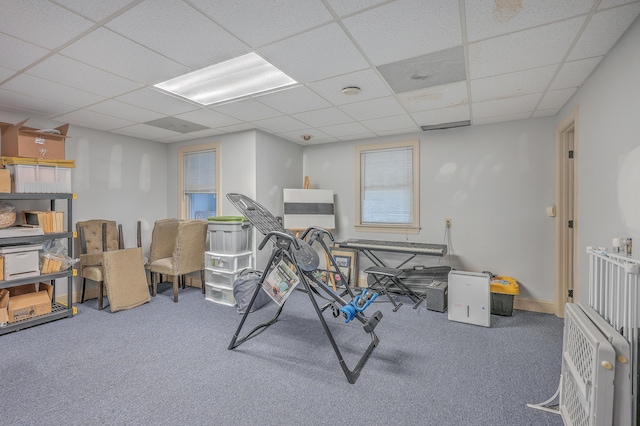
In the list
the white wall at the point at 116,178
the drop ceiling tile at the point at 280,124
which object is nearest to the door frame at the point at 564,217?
the drop ceiling tile at the point at 280,124

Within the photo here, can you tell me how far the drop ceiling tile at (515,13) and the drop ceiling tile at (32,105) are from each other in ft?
13.2

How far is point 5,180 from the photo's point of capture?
3.04m

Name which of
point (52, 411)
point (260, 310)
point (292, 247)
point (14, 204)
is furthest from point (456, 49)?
point (14, 204)

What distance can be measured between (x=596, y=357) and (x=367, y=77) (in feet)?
7.69

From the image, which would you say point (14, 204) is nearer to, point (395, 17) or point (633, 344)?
point (395, 17)

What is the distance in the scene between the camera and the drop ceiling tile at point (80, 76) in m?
2.32

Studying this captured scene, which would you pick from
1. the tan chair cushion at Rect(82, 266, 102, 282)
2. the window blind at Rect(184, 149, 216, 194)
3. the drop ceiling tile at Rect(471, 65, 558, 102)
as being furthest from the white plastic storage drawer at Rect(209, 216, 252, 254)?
the drop ceiling tile at Rect(471, 65, 558, 102)

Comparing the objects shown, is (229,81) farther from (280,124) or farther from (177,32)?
(280,124)

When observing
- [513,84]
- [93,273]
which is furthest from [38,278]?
[513,84]

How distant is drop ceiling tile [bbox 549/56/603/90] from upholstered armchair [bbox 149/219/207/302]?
4.36 metres

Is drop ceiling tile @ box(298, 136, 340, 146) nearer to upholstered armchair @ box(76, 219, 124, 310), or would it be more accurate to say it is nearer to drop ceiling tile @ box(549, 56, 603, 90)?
drop ceiling tile @ box(549, 56, 603, 90)

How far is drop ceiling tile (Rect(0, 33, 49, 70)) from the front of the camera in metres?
2.00

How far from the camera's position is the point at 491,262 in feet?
13.2

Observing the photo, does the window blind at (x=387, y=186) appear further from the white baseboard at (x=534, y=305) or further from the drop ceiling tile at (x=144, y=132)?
the drop ceiling tile at (x=144, y=132)
